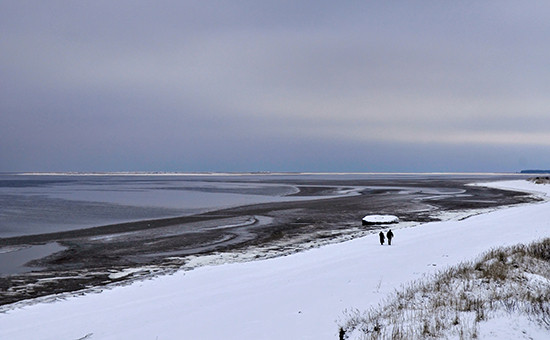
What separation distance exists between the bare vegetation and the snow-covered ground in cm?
40

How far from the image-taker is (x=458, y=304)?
7.04 m

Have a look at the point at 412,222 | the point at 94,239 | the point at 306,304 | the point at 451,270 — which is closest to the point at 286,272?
the point at 306,304

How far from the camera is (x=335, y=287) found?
10102 millimetres

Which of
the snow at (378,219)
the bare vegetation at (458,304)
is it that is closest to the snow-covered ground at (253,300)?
the bare vegetation at (458,304)

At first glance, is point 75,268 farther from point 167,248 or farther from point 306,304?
point 306,304

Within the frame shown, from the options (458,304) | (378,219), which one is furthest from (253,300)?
(378,219)

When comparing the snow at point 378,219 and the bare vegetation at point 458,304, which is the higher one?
the bare vegetation at point 458,304

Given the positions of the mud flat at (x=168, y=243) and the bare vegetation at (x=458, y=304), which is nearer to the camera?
the bare vegetation at (x=458, y=304)

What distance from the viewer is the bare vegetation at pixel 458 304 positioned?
19.8 ft

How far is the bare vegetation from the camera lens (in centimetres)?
605

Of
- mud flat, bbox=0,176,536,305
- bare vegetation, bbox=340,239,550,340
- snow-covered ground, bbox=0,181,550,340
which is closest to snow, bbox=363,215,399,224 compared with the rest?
mud flat, bbox=0,176,536,305

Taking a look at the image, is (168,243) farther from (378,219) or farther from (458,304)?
(458,304)

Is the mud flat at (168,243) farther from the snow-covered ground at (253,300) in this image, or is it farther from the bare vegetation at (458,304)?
the bare vegetation at (458,304)

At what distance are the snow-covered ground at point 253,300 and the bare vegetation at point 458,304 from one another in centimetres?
40
